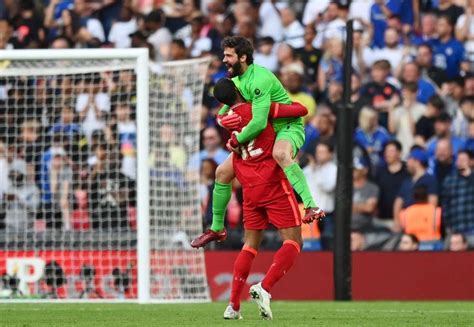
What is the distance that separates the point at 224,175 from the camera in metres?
9.67

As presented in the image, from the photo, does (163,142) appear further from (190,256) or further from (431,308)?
(431,308)

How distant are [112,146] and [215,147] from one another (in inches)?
71.4

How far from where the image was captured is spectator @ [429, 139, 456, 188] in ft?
50.5

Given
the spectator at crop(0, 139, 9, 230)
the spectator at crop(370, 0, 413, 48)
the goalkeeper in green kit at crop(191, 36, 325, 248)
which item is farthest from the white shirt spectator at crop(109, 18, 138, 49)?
the goalkeeper in green kit at crop(191, 36, 325, 248)

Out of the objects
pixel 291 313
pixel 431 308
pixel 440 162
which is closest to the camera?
pixel 291 313

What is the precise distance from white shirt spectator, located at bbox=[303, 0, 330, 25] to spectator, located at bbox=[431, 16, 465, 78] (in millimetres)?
1860

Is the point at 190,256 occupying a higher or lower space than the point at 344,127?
lower

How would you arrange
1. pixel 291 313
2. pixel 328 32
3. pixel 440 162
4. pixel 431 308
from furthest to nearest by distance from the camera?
pixel 328 32 < pixel 440 162 < pixel 431 308 < pixel 291 313

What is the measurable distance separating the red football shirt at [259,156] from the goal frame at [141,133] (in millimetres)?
3854

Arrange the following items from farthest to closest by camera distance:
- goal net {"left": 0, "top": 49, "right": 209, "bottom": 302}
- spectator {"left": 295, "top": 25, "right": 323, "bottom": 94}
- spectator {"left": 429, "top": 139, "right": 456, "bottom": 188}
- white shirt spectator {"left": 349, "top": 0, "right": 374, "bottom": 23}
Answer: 1. white shirt spectator {"left": 349, "top": 0, "right": 374, "bottom": 23}
2. spectator {"left": 295, "top": 25, "right": 323, "bottom": 94}
3. spectator {"left": 429, "top": 139, "right": 456, "bottom": 188}
4. goal net {"left": 0, "top": 49, "right": 209, "bottom": 302}

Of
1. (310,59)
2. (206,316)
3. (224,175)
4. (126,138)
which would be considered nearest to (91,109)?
(126,138)

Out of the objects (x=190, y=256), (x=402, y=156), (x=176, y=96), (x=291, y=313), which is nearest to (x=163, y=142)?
(x=176, y=96)

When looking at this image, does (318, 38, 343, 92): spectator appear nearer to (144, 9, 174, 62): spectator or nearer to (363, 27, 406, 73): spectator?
(363, 27, 406, 73): spectator

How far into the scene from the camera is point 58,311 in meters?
10.7
